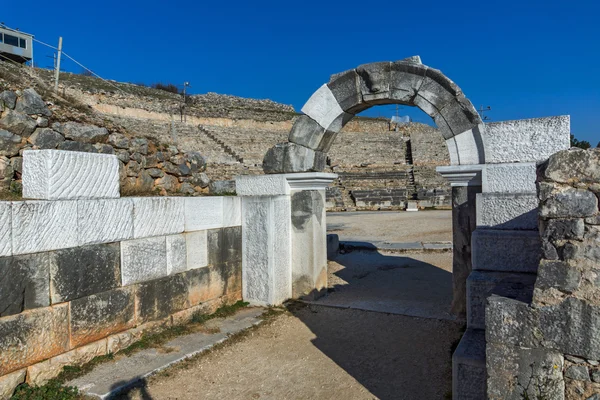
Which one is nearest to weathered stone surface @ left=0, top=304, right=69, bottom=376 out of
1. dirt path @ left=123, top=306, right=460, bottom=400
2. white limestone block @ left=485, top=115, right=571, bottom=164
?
dirt path @ left=123, top=306, right=460, bottom=400

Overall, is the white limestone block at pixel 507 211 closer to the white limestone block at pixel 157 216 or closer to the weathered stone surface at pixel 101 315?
the white limestone block at pixel 157 216

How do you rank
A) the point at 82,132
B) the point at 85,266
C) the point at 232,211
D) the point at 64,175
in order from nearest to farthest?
the point at 64,175, the point at 85,266, the point at 82,132, the point at 232,211

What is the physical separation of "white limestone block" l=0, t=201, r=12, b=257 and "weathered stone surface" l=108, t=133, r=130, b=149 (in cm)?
249

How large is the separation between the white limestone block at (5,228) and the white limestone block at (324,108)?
3.51 m

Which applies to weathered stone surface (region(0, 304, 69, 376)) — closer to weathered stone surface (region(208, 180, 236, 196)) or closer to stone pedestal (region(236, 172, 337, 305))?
stone pedestal (region(236, 172, 337, 305))

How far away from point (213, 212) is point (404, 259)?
4972mm

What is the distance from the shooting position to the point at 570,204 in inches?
83.8

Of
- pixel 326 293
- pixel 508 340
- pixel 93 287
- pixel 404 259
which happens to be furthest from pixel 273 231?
pixel 404 259

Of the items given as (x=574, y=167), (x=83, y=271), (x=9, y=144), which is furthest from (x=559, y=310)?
(x=9, y=144)

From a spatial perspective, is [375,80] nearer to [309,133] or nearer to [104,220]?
[309,133]

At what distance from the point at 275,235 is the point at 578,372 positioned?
3687mm

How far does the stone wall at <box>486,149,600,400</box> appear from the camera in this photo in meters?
2.06

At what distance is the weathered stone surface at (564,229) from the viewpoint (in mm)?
2096

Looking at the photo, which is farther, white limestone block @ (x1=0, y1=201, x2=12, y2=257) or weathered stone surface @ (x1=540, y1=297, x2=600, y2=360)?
white limestone block @ (x1=0, y1=201, x2=12, y2=257)
